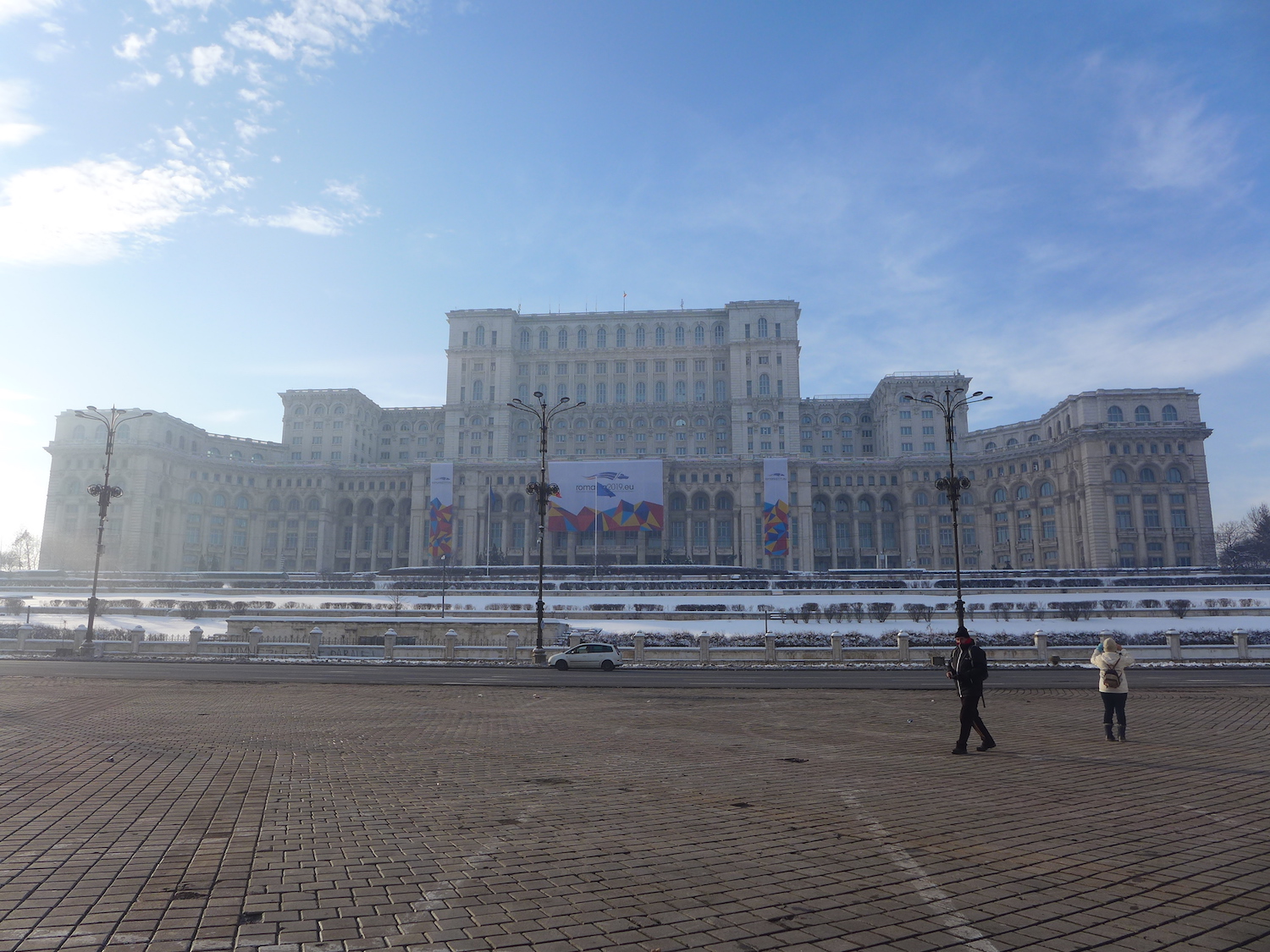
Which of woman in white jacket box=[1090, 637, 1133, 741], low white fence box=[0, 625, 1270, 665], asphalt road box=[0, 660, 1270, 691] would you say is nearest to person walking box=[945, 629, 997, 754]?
woman in white jacket box=[1090, 637, 1133, 741]

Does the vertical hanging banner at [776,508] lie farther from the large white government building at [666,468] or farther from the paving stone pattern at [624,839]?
the paving stone pattern at [624,839]

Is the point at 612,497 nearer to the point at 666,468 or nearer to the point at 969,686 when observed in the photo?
the point at 666,468

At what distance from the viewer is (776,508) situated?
10119cm

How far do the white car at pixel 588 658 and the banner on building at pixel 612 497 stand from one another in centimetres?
6083

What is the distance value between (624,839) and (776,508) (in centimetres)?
9621

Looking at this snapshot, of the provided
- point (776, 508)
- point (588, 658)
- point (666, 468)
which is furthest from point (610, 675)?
point (666, 468)

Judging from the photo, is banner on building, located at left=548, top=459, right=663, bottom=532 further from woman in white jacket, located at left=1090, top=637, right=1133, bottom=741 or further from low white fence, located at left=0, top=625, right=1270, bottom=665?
woman in white jacket, located at left=1090, top=637, right=1133, bottom=741

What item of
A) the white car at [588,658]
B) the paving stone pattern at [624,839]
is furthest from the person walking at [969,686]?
the white car at [588,658]

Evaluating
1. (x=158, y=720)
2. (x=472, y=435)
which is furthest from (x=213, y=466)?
(x=158, y=720)

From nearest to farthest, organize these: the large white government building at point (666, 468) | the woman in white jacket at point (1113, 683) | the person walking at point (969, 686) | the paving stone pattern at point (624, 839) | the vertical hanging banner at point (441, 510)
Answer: the paving stone pattern at point (624, 839), the person walking at point (969, 686), the woman in white jacket at point (1113, 683), the large white government building at point (666, 468), the vertical hanging banner at point (441, 510)

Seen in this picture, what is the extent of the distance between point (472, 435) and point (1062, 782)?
12036 cm

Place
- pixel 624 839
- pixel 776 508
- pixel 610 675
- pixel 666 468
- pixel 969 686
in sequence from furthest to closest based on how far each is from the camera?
pixel 666 468 < pixel 776 508 < pixel 610 675 < pixel 969 686 < pixel 624 839

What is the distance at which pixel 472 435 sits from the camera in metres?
125

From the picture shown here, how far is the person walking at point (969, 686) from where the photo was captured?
439 inches
